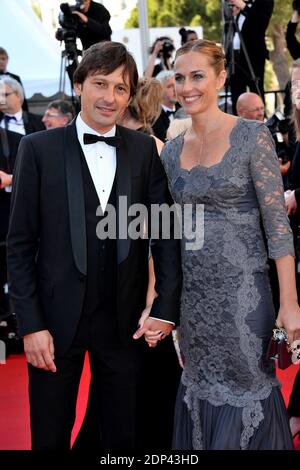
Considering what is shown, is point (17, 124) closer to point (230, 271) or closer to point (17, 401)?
point (17, 401)

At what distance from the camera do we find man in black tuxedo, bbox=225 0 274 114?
7289 millimetres

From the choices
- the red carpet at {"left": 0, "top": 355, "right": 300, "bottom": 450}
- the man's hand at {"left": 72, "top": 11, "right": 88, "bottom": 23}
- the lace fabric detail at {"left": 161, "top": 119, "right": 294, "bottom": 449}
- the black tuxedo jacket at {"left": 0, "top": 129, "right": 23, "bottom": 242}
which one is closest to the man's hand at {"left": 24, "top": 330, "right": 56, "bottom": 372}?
the lace fabric detail at {"left": 161, "top": 119, "right": 294, "bottom": 449}

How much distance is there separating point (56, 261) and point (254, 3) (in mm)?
5325

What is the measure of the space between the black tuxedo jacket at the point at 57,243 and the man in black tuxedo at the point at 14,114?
3.81 metres

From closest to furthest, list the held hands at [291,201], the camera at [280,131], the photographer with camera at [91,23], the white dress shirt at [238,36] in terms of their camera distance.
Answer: the held hands at [291,201]
the camera at [280,131]
the photographer with camera at [91,23]
the white dress shirt at [238,36]

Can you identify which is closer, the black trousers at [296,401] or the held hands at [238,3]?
the black trousers at [296,401]

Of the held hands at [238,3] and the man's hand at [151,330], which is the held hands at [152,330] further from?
the held hands at [238,3]

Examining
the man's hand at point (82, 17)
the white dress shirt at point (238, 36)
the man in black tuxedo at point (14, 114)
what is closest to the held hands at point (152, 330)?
the man in black tuxedo at point (14, 114)

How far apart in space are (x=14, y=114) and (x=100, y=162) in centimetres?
396

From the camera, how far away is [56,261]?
2.64 metres

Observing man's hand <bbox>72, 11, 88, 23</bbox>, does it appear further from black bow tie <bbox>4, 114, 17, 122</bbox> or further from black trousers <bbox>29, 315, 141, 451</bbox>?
black trousers <bbox>29, 315, 141, 451</bbox>

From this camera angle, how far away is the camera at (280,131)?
5.42 meters
